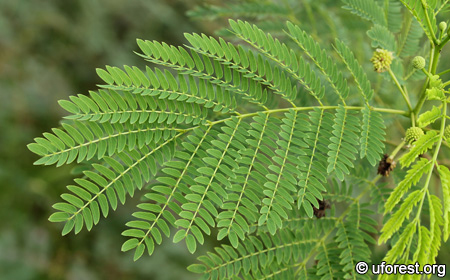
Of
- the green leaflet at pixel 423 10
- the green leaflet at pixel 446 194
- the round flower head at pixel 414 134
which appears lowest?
the green leaflet at pixel 446 194

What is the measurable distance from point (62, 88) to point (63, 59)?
27 cm

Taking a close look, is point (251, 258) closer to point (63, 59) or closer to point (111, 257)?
point (111, 257)

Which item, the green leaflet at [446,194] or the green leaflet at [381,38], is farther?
the green leaflet at [381,38]

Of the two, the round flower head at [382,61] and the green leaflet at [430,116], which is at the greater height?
the round flower head at [382,61]

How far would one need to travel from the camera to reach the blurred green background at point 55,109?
8.94ft

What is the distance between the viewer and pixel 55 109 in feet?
10.2

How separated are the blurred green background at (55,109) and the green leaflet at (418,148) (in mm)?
2244

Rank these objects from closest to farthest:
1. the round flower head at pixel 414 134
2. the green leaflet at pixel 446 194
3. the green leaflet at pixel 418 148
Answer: the green leaflet at pixel 446 194
the green leaflet at pixel 418 148
the round flower head at pixel 414 134

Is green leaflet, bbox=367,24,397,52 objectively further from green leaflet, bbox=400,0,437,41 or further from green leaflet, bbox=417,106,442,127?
green leaflet, bbox=417,106,442,127

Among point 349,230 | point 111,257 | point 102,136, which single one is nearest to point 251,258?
point 349,230

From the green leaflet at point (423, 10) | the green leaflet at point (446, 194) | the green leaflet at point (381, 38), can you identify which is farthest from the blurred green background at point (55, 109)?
the green leaflet at point (446, 194)

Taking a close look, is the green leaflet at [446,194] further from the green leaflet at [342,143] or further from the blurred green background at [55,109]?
the blurred green background at [55,109]

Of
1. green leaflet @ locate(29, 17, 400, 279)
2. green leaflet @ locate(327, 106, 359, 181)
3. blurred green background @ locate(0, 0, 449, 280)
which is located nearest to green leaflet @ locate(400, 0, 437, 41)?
green leaflet @ locate(29, 17, 400, 279)

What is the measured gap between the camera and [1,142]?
109 inches
